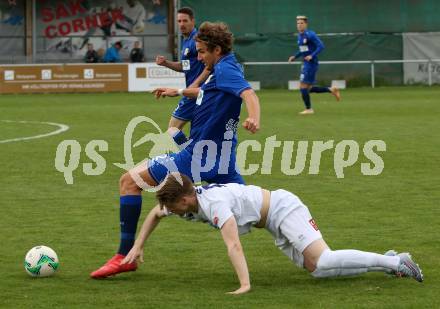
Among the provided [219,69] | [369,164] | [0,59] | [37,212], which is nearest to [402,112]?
[369,164]

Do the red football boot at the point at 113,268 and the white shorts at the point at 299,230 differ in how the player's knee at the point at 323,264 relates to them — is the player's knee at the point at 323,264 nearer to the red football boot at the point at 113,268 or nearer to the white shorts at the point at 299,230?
the white shorts at the point at 299,230

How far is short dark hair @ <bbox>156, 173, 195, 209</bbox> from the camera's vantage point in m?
6.86

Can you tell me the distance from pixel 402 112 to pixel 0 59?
1951 centimetres

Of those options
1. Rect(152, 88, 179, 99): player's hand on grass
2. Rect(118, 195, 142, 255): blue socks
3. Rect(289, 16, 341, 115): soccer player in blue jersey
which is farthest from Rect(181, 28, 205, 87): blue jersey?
Rect(289, 16, 341, 115): soccer player in blue jersey

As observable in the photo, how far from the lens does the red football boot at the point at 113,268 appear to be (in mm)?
7359

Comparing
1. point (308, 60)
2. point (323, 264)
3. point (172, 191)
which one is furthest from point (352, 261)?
point (308, 60)

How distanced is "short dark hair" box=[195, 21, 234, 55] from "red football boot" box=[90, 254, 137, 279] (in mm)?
1667

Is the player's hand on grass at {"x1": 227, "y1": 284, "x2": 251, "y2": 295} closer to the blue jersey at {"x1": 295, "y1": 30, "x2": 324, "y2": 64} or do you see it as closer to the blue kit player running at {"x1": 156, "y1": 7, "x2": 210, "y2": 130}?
the blue kit player running at {"x1": 156, "y1": 7, "x2": 210, "y2": 130}

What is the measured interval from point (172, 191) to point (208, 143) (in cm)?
96

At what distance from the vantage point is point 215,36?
7.55 m

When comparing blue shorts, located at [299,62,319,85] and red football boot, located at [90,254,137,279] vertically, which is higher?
blue shorts, located at [299,62,319,85]

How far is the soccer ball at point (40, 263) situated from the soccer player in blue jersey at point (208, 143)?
0.44 meters

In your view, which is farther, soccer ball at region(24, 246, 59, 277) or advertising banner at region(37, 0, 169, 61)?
advertising banner at region(37, 0, 169, 61)

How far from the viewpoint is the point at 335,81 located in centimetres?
3581
